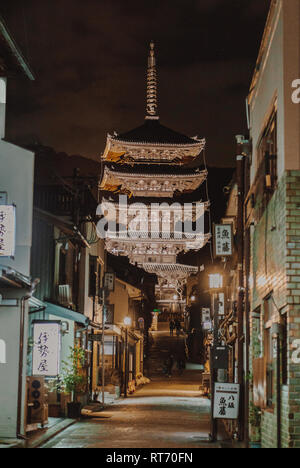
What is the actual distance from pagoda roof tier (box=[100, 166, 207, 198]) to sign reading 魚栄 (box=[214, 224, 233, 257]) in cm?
3055

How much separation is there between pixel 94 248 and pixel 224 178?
8912 centimetres

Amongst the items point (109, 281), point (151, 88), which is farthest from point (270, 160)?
point (151, 88)

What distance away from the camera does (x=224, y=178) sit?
123 m

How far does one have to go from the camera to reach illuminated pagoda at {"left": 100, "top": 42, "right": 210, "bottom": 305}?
180 ft

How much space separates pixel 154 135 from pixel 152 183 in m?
4.41

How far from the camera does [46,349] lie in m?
20.9

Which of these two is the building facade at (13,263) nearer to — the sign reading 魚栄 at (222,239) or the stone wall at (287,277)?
the stone wall at (287,277)

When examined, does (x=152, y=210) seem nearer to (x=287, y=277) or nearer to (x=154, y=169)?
(x=154, y=169)

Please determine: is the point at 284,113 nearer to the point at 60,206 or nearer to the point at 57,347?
the point at 57,347

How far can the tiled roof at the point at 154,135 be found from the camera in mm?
54594

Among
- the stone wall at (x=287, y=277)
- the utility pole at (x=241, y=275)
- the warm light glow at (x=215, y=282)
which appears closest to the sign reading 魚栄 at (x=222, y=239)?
the warm light glow at (x=215, y=282)

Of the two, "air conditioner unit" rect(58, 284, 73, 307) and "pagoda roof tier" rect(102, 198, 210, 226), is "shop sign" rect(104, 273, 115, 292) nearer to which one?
"air conditioner unit" rect(58, 284, 73, 307)
